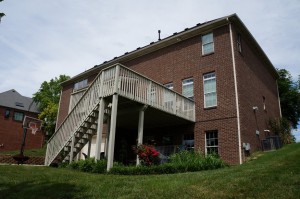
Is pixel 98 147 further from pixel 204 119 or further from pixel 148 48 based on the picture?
pixel 148 48

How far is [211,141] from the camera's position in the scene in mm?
15070

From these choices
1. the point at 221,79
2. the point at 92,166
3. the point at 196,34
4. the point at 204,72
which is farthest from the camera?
the point at 196,34

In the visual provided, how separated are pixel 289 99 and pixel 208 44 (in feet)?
53.1

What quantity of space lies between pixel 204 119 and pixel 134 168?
6414 millimetres

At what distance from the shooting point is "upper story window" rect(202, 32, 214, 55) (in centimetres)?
1661

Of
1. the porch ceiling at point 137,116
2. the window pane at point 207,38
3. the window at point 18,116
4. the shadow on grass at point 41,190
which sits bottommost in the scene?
the shadow on grass at point 41,190

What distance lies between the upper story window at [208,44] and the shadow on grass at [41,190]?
11762 mm

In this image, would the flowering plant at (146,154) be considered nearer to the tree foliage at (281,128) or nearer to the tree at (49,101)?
the tree foliage at (281,128)

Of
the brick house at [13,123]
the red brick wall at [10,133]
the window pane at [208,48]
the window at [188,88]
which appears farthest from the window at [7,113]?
the window pane at [208,48]

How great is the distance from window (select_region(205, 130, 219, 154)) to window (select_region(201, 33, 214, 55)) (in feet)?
15.8

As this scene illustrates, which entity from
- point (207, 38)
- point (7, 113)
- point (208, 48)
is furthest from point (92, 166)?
point (7, 113)

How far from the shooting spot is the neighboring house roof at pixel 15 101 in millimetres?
41375

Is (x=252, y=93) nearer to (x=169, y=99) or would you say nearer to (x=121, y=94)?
(x=169, y=99)

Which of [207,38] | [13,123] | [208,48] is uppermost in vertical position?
[207,38]
